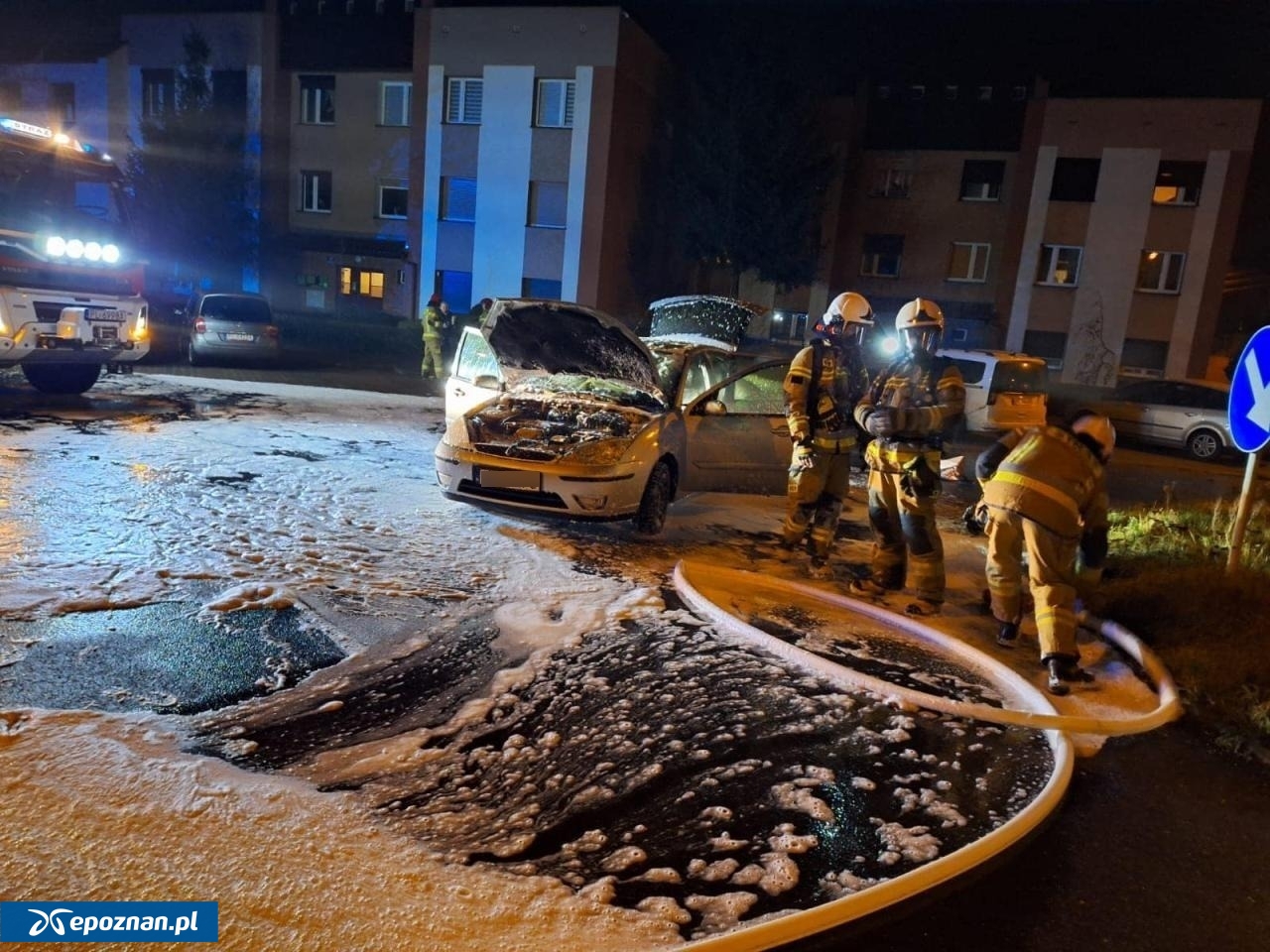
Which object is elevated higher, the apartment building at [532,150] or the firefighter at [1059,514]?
the apartment building at [532,150]

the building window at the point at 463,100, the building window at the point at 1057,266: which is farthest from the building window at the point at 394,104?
the building window at the point at 1057,266

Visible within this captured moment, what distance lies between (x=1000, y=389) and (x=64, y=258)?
12.8 metres

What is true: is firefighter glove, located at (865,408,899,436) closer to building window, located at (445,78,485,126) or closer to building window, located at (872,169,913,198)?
building window, located at (445,78,485,126)

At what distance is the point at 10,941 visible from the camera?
2404mm

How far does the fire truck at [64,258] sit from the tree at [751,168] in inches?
728

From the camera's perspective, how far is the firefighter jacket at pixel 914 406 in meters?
5.60

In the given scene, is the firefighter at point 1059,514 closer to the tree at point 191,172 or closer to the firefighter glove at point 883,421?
the firefighter glove at point 883,421

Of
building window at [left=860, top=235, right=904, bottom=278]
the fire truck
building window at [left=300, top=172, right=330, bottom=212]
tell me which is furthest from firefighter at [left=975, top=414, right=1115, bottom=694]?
building window at [left=300, top=172, right=330, bottom=212]

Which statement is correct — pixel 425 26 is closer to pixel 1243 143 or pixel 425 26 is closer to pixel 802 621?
pixel 1243 143

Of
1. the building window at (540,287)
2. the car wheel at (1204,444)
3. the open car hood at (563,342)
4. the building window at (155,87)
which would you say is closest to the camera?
the open car hood at (563,342)


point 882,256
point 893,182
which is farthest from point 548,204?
point 893,182

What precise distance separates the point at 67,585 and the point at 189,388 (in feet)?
30.4

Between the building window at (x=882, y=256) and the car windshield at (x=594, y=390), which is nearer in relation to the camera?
the car windshield at (x=594, y=390)

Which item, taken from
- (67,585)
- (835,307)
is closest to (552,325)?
(835,307)
